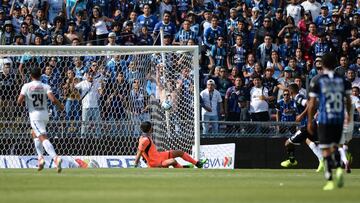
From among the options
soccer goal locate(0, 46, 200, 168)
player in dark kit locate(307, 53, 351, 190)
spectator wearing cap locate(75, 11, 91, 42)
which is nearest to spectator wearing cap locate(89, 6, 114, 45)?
spectator wearing cap locate(75, 11, 91, 42)

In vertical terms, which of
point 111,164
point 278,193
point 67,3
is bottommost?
point 111,164

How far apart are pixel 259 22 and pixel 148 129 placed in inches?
314

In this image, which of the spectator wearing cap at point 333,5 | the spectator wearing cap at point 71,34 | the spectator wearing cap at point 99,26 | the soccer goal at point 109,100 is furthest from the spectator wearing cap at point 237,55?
the spectator wearing cap at point 71,34

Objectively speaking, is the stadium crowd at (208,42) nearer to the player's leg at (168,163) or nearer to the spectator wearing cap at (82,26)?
the spectator wearing cap at (82,26)

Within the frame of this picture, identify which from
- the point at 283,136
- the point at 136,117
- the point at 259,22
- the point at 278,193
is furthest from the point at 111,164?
the point at 278,193

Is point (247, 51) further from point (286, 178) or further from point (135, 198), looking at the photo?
point (135, 198)

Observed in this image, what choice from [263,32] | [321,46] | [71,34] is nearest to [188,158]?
[71,34]

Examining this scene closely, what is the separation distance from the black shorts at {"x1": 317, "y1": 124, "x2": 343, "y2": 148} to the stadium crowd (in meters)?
10.8

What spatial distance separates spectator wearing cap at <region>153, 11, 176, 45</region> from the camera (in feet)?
98.0

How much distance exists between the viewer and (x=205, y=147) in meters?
27.1

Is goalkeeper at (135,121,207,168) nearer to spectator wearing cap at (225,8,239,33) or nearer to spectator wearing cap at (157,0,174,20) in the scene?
spectator wearing cap at (225,8,239,33)

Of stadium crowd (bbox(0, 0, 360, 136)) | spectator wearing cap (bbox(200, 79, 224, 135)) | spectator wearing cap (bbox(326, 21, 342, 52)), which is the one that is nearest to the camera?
stadium crowd (bbox(0, 0, 360, 136))

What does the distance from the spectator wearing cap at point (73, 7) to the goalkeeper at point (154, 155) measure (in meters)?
7.10

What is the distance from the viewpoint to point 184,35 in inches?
1163
